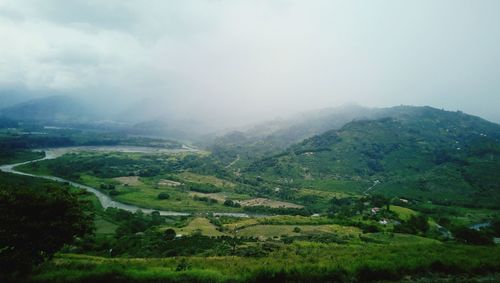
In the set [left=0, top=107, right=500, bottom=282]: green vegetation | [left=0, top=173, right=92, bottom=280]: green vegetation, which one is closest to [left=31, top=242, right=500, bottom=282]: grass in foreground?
[left=0, top=107, right=500, bottom=282]: green vegetation

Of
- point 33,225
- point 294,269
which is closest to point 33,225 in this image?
point 33,225

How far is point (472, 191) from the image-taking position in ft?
543

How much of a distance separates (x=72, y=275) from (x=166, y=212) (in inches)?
3970

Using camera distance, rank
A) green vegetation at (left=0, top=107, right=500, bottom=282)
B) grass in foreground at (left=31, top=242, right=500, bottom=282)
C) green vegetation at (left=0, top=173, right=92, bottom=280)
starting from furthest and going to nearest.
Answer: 1. green vegetation at (left=0, top=107, right=500, bottom=282)
2. green vegetation at (left=0, top=173, right=92, bottom=280)
3. grass in foreground at (left=31, top=242, right=500, bottom=282)

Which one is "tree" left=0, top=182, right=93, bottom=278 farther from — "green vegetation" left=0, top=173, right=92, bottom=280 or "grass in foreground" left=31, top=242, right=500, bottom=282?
"grass in foreground" left=31, top=242, right=500, bottom=282

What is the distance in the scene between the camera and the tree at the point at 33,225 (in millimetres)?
26500

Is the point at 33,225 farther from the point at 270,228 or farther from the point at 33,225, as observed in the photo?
the point at 270,228

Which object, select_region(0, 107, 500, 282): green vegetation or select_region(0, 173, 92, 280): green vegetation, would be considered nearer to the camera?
select_region(0, 173, 92, 280): green vegetation

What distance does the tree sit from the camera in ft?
86.9

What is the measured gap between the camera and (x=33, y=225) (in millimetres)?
27234

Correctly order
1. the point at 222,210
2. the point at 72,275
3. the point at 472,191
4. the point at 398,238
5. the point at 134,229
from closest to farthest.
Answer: the point at 72,275
the point at 398,238
the point at 134,229
the point at 222,210
the point at 472,191

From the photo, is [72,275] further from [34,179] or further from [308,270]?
[34,179]

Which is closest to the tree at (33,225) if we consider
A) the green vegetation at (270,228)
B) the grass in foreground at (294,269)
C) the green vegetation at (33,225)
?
the green vegetation at (33,225)

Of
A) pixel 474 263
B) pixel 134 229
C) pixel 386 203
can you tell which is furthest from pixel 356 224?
pixel 474 263
